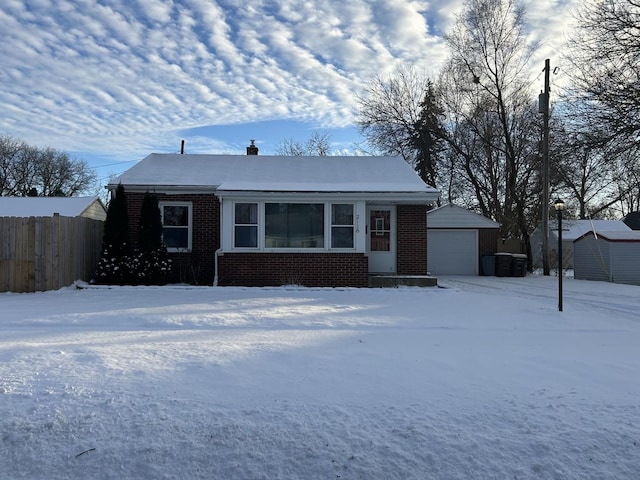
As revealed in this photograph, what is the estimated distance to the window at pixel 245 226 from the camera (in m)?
13.2

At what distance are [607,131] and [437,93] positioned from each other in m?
14.7

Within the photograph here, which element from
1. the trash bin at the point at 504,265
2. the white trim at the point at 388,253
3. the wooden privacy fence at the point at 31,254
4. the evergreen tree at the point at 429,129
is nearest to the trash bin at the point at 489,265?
the trash bin at the point at 504,265

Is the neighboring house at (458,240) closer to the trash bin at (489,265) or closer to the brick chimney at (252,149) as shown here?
the trash bin at (489,265)

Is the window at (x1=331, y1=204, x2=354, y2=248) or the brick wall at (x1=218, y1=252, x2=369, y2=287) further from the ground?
the window at (x1=331, y1=204, x2=354, y2=248)

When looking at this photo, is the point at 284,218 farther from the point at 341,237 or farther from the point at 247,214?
the point at 341,237

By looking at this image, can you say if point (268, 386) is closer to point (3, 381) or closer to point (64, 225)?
point (3, 381)

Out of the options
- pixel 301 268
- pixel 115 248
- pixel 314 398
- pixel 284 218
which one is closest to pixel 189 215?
pixel 115 248

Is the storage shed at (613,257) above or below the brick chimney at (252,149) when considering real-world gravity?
below

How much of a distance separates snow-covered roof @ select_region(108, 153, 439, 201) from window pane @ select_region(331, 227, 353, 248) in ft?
3.67

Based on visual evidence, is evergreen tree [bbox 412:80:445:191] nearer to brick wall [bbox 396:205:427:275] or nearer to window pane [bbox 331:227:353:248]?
brick wall [bbox 396:205:427:275]

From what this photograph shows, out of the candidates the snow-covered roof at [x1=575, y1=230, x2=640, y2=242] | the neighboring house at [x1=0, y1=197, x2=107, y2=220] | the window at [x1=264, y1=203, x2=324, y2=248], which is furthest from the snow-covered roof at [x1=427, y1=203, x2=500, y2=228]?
the neighboring house at [x1=0, y1=197, x2=107, y2=220]

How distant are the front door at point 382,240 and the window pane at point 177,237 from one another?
18.5 feet

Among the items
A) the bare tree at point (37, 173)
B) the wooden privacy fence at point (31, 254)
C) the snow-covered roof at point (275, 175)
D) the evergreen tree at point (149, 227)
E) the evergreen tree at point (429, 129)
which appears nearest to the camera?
the wooden privacy fence at point (31, 254)

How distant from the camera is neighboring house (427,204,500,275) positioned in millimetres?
21203
